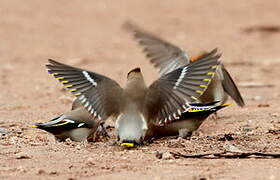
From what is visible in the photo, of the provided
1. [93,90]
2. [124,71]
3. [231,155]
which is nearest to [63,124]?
[93,90]

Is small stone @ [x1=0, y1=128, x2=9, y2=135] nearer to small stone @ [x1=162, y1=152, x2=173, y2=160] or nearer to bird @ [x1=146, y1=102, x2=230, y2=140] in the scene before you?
bird @ [x1=146, y1=102, x2=230, y2=140]

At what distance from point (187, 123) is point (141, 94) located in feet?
2.52

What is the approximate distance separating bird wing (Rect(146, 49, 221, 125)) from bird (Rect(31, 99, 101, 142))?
730 mm

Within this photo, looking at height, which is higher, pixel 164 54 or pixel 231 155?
pixel 164 54

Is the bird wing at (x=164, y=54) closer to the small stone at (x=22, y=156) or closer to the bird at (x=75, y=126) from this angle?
the bird at (x=75, y=126)

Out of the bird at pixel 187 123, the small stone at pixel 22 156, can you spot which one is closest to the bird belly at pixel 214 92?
the bird at pixel 187 123

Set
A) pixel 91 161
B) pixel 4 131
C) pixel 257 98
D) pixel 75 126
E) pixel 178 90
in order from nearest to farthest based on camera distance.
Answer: pixel 91 161, pixel 178 90, pixel 75 126, pixel 4 131, pixel 257 98

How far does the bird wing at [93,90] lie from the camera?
6168 mm

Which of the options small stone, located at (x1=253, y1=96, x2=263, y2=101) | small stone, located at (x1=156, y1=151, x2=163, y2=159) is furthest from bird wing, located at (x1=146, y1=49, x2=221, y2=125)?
small stone, located at (x1=253, y1=96, x2=263, y2=101)

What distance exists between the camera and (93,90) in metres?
6.18

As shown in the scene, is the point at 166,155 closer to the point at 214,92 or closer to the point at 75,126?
the point at 75,126

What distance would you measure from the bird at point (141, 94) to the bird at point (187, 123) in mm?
384

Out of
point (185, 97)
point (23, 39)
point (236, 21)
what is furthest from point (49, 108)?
point (236, 21)

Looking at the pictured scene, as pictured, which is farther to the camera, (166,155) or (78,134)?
(78,134)
